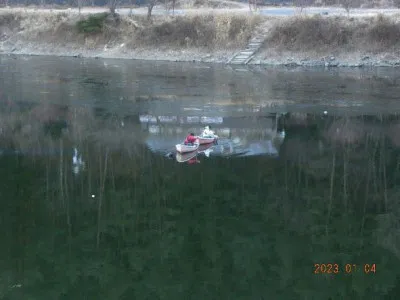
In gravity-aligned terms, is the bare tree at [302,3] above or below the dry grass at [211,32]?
above

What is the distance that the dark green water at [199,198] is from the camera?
11.8m

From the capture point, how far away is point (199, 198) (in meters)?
16.3

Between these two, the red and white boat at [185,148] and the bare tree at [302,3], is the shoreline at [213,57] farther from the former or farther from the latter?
the red and white boat at [185,148]

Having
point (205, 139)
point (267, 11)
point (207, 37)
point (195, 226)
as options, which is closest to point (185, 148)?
point (205, 139)

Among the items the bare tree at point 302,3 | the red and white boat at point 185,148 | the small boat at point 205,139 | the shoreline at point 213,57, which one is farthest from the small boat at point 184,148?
the bare tree at point 302,3

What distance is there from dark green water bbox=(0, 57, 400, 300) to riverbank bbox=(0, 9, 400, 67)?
1428 centimetres

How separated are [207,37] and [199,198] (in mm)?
34209

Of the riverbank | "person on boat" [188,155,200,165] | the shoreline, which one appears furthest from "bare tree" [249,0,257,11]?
"person on boat" [188,155,200,165]

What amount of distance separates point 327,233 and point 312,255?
137cm

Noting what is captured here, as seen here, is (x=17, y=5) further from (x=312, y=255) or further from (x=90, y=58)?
(x=312, y=255)

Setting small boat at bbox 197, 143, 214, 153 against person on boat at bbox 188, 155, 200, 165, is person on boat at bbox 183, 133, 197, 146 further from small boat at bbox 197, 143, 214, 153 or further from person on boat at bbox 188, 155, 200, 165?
person on boat at bbox 188, 155, 200, 165

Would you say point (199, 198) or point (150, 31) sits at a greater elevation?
point (150, 31)

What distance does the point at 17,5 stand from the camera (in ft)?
209

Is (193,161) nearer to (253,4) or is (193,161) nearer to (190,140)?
(190,140)
